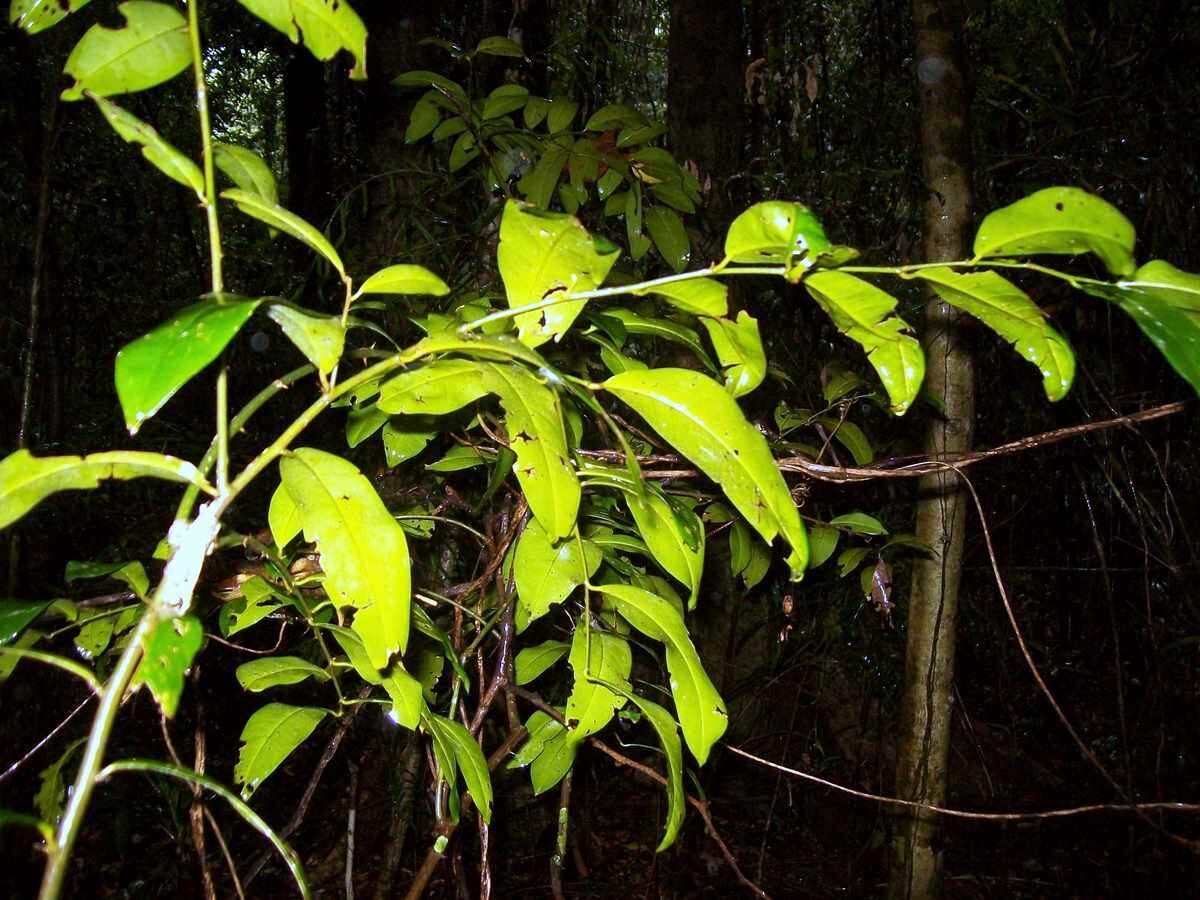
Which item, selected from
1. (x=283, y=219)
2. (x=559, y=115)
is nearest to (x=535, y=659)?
(x=283, y=219)

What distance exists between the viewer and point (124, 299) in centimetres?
321

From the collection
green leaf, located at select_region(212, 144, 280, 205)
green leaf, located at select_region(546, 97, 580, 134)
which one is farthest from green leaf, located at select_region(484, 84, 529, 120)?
green leaf, located at select_region(212, 144, 280, 205)

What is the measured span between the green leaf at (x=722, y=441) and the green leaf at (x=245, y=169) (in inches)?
10.2

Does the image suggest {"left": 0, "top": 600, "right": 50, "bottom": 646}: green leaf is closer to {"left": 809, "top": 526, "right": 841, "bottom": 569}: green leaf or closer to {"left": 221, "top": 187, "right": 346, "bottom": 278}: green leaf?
{"left": 221, "top": 187, "right": 346, "bottom": 278}: green leaf

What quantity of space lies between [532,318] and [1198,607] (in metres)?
1.84

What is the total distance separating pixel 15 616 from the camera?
0.54 m

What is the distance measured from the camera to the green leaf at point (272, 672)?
2.46 feet

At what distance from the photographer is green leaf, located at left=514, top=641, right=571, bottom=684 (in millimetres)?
875

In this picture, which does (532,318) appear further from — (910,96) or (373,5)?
(910,96)

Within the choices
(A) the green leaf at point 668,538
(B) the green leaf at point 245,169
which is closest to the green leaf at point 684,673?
(A) the green leaf at point 668,538

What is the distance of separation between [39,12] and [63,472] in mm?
272

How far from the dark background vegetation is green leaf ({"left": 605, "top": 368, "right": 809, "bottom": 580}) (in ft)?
2.72

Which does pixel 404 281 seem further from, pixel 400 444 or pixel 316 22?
pixel 400 444

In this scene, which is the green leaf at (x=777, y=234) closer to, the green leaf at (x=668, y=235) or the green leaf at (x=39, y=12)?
the green leaf at (x=39, y=12)
